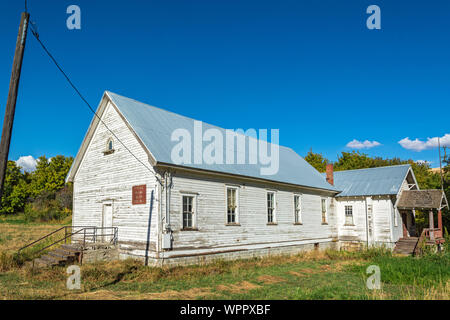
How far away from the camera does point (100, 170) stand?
18.3 m

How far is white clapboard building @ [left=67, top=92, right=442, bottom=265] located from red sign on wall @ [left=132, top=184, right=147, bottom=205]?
0.04 m

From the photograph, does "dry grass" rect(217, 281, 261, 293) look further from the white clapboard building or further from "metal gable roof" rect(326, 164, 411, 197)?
"metal gable roof" rect(326, 164, 411, 197)

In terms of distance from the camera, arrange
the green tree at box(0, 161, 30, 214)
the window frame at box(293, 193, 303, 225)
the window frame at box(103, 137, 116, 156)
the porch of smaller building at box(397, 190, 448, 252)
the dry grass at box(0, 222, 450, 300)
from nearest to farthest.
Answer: the dry grass at box(0, 222, 450, 300)
the window frame at box(103, 137, 116, 156)
the porch of smaller building at box(397, 190, 448, 252)
the window frame at box(293, 193, 303, 225)
the green tree at box(0, 161, 30, 214)

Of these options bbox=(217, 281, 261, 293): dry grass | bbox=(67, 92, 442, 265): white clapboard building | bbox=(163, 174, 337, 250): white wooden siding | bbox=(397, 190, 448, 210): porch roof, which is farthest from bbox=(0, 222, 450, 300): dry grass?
bbox=(397, 190, 448, 210): porch roof

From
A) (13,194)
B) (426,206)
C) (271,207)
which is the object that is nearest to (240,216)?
(271,207)

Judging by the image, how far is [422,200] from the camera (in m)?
23.5

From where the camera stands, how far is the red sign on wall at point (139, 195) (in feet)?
50.7

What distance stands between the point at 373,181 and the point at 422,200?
3.71 meters

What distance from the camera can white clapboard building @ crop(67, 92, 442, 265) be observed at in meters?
15.2

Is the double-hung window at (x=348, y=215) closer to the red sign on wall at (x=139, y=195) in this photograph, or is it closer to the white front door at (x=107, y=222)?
the red sign on wall at (x=139, y=195)

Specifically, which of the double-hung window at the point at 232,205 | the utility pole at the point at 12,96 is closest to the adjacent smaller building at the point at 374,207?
the double-hung window at the point at 232,205

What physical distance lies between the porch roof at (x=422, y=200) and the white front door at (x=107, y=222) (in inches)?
734

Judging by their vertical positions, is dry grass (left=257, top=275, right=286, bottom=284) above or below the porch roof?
below
